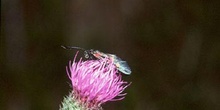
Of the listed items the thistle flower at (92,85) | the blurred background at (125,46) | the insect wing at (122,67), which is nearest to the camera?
the thistle flower at (92,85)

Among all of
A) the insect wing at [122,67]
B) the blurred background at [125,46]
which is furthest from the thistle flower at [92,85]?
the blurred background at [125,46]

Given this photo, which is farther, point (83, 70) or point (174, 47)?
point (174, 47)

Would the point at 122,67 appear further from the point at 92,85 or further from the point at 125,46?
the point at 125,46

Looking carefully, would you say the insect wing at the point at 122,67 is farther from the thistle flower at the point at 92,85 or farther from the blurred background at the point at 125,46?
the blurred background at the point at 125,46

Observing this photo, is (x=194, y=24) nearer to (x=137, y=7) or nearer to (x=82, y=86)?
(x=137, y=7)

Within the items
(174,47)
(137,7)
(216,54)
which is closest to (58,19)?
(137,7)
